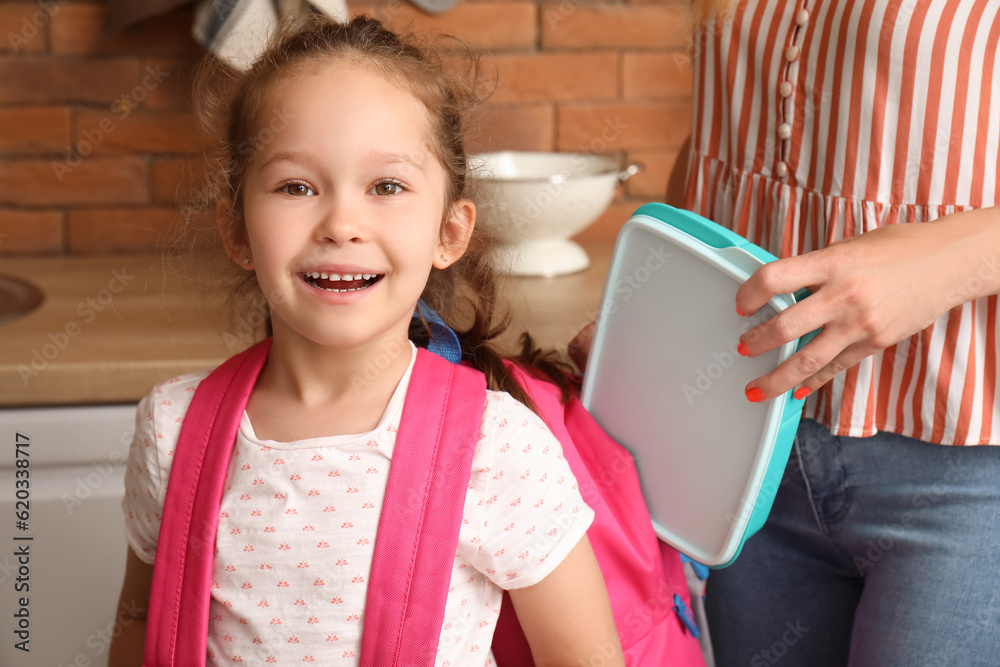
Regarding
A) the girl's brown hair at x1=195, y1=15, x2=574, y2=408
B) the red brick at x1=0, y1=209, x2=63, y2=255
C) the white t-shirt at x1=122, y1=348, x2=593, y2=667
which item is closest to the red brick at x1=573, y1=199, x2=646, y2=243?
the girl's brown hair at x1=195, y1=15, x2=574, y2=408

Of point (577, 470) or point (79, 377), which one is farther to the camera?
point (79, 377)

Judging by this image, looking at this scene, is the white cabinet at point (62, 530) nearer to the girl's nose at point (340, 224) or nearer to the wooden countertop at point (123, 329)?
the wooden countertop at point (123, 329)

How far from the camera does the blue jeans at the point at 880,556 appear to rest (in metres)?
0.78

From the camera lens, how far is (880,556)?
2.77 ft

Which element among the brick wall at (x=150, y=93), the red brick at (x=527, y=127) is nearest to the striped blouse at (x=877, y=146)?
the brick wall at (x=150, y=93)

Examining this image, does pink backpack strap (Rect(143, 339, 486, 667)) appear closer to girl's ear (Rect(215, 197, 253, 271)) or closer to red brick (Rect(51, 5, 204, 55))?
girl's ear (Rect(215, 197, 253, 271))

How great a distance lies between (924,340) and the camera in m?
0.80

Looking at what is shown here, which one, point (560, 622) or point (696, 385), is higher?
point (696, 385)

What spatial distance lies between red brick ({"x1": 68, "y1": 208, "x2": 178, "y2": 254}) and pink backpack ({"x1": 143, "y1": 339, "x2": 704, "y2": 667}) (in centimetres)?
90

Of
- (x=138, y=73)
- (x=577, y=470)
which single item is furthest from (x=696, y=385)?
(x=138, y=73)

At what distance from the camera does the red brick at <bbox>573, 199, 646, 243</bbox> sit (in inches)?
69.6

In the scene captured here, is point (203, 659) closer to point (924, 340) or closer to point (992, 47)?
point (924, 340)

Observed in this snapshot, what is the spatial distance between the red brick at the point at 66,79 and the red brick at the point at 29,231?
197mm

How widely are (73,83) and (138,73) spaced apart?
112mm
